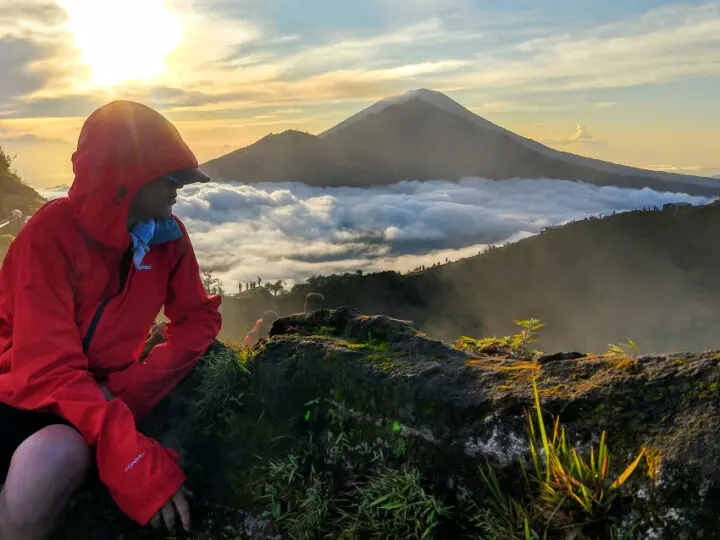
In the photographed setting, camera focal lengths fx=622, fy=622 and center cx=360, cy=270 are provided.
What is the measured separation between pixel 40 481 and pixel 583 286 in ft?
222

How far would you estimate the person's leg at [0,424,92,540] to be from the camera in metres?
2.93

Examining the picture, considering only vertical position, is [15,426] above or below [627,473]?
below

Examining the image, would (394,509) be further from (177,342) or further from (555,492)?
(177,342)

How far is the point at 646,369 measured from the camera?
2816mm

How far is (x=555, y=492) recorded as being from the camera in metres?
2.46

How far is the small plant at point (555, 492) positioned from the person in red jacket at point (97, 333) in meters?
1.52

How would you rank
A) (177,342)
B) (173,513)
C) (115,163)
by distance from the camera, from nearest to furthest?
(173,513) < (115,163) < (177,342)

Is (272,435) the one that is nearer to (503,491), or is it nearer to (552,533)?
(503,491)

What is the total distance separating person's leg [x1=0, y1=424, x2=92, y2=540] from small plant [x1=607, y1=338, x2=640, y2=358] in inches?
109

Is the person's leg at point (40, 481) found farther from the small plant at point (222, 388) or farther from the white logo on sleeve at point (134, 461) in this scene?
the small plant at point (222, 388)

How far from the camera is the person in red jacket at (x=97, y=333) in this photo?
9.87 ft

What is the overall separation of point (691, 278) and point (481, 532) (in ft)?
222

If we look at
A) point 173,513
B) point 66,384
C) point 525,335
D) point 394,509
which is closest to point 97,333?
point 66,384

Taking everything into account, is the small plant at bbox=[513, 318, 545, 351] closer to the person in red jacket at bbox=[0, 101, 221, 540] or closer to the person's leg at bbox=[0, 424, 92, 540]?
the person in red jacket at bbox=[0, 101, 221, 540]
